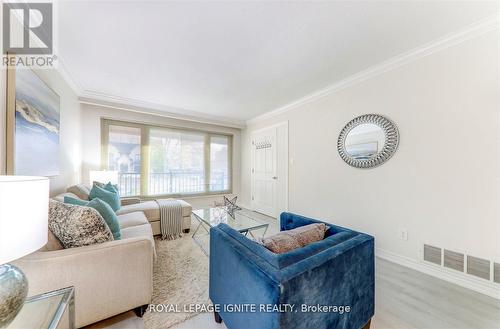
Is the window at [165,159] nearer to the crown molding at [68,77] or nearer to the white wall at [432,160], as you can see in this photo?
the crown molding at [68,77]

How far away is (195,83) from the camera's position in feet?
9.19

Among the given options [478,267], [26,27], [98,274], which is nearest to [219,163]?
[26,27]

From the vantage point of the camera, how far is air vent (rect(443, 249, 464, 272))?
1784mm

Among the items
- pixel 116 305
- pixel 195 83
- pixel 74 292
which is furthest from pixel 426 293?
pixel 195 83

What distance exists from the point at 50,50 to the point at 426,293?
4.34 metres

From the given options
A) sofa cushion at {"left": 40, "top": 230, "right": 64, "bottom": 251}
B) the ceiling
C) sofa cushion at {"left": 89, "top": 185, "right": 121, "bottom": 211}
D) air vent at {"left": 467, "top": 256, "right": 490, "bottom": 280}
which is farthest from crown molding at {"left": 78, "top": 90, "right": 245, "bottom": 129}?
air vent at {"left": 467, "top": 256, "right": 490, "bottom": 280}

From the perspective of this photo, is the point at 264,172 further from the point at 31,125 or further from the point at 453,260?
the point at 31,125

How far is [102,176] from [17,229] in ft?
9.17

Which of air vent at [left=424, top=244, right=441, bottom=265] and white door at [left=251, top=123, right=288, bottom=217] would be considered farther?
white door at [left=251, top=123, right=288, bottom=217]

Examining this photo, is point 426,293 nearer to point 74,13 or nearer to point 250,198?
point 250,198

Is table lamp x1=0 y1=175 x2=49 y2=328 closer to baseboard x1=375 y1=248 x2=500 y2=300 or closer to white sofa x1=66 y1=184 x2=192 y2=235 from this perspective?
white sofa x1=66 y1=184 x2=192 y2=235

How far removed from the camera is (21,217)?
0.74 metres

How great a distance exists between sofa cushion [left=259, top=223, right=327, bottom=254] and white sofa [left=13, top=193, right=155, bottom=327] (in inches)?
37.1

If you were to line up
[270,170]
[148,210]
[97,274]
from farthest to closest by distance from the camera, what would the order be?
1. [270,170]
2. [148,210]
3. [97,274]
